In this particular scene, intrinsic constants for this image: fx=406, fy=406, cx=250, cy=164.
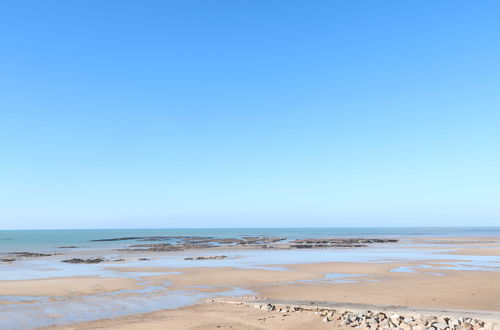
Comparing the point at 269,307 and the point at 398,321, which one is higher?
the point at 398,321

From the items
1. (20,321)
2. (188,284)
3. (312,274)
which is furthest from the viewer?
(312,274)

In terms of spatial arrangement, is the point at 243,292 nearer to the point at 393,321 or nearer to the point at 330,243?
the point at 393,321

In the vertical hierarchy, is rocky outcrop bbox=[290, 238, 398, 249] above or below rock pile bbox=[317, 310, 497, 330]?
below

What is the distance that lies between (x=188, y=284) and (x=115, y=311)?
7873 millimetres

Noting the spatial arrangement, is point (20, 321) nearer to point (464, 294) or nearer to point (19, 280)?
point (19, 280)

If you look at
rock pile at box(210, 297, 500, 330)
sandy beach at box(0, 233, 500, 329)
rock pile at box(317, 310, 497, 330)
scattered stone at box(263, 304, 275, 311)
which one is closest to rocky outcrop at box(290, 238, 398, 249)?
sandy beach at box(0, 233, 500, 329)

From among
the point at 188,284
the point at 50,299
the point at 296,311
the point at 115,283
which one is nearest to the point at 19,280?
the point at 115,283

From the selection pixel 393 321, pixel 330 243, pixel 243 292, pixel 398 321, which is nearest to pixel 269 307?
pixel 393 321

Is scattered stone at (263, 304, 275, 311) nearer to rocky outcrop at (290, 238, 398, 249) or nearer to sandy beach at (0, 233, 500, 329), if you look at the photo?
sandy beach at (0, 233, 500, 329)

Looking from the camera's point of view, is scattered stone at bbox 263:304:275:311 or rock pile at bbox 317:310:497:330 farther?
scattered stone at bbox 263:304:275:311

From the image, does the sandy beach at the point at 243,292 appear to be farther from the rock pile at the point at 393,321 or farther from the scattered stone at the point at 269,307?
the rock pile at the point at 393,321

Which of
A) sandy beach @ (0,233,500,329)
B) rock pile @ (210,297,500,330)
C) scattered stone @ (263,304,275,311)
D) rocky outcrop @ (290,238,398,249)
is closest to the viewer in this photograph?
rock pile @ (210,297,500,330)

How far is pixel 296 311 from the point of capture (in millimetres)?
15133

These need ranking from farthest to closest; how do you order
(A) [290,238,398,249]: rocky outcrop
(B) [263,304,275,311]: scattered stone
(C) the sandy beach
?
(A) [290,238,398,249]: rocky outcrop → (B) [263,304,275,311]: scattered stone → (C) the sandy beach
